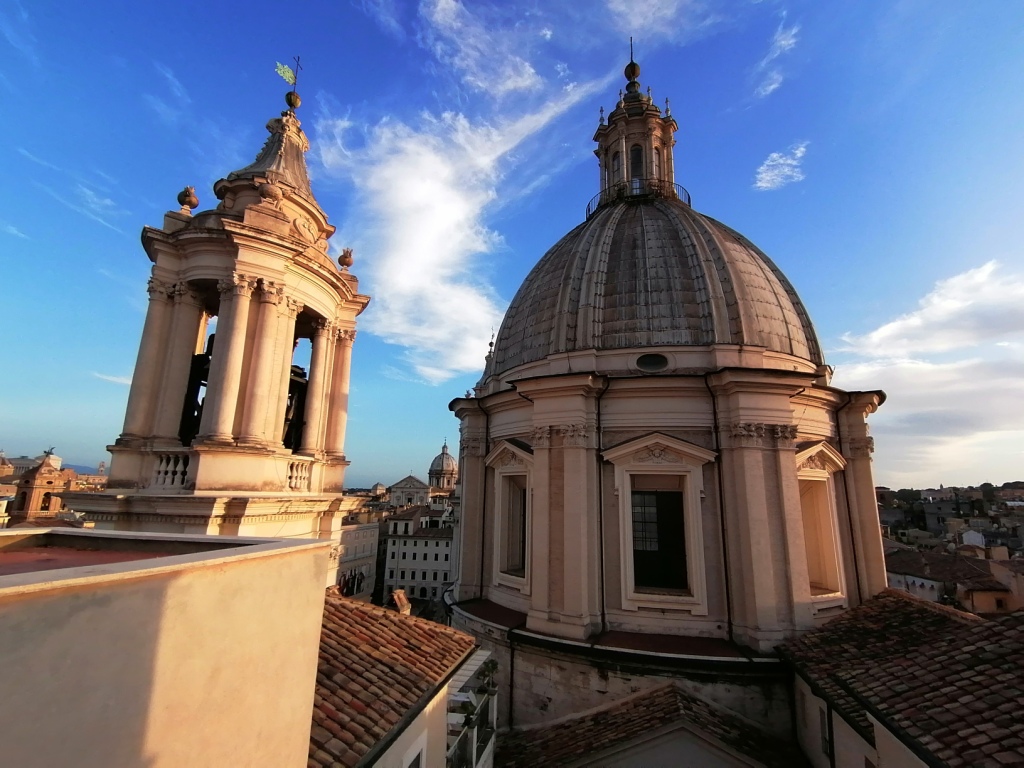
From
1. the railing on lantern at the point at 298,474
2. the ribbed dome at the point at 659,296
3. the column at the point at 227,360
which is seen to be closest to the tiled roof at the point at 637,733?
the railing on lantern at the point at 298,474

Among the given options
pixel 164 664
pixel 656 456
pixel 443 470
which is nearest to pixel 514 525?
pixel 656 456

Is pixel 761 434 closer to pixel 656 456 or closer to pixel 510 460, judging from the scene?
pixel 656 456

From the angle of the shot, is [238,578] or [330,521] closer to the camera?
[238,578]

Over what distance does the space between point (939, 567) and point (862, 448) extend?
30.5m

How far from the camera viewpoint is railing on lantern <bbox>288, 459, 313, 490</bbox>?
8586mm

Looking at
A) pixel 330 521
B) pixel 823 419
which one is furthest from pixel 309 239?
pixel 823 419

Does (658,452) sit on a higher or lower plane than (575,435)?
lower

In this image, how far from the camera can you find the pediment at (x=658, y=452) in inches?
495

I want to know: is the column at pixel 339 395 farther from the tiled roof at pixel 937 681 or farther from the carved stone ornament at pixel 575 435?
the tiled roof at pixel 937 681

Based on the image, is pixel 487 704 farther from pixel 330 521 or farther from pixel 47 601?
pixel 47 601

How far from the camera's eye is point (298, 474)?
8.77 m

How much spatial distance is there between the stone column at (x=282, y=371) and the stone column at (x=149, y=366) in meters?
1.89

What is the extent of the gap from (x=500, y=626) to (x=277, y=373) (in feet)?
27.2

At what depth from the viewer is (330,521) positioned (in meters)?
9.25
